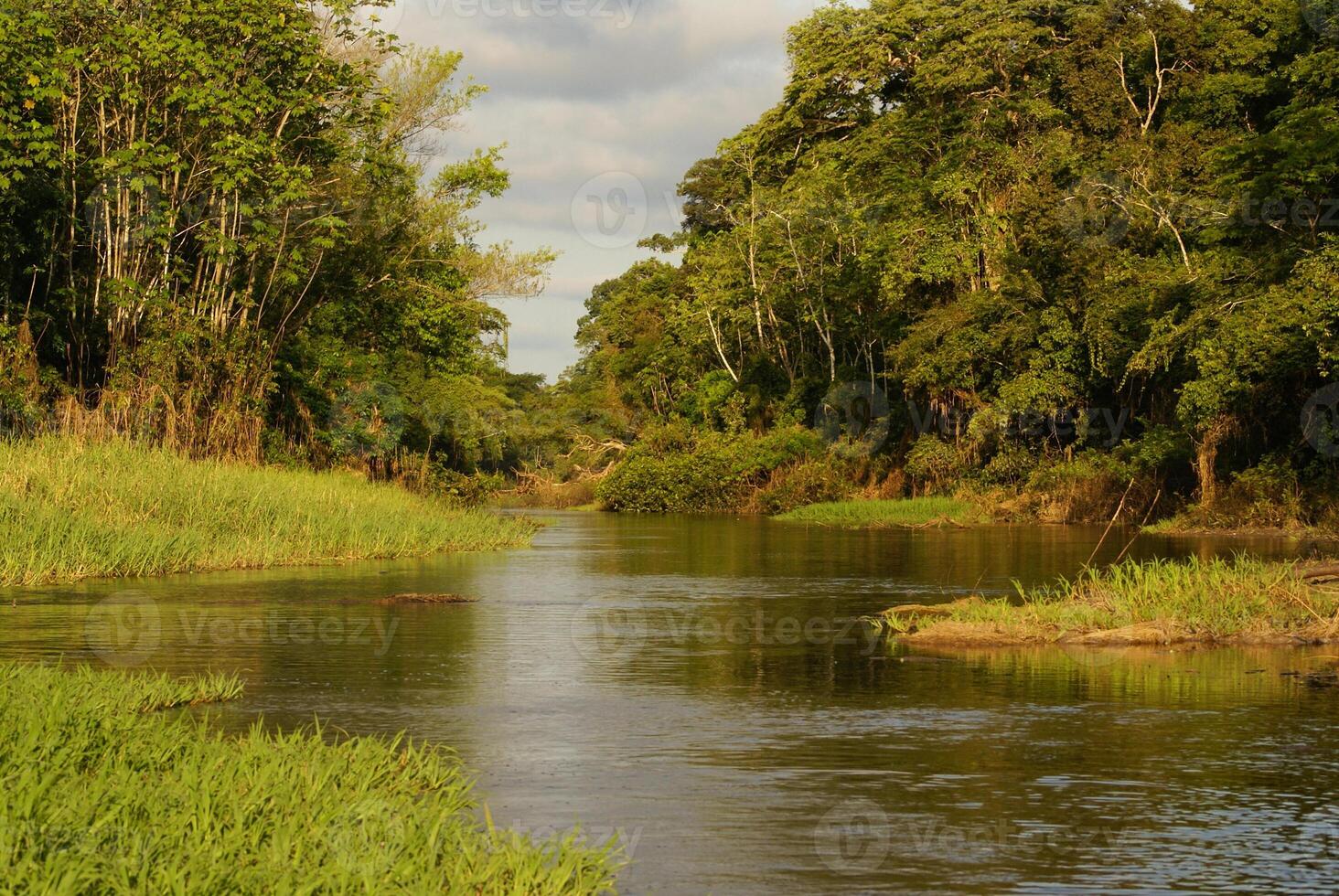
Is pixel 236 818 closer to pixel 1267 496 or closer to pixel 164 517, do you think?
pixel 164 517

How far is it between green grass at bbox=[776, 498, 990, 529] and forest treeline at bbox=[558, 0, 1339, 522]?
2074 millimetres

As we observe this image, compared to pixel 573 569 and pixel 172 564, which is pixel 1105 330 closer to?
pixel 573 569

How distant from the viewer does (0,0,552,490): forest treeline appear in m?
28.2

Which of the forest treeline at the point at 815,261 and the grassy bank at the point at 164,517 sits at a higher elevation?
the forest treeline at the point at 815,261

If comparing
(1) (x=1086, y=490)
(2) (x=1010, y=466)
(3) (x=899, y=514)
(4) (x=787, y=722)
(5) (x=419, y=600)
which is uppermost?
(2) (x=1010, y=466)

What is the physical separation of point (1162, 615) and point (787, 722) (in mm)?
5735

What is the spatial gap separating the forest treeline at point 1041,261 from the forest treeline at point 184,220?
16.6 meters

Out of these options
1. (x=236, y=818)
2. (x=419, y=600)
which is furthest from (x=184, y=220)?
(x=236, y=818)

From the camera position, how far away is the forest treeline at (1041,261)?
33.4 meters

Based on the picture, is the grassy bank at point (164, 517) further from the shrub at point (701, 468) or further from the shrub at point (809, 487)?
the shrub at point (701, 468)

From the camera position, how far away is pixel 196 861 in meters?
6.17

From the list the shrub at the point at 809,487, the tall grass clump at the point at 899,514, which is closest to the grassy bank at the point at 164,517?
the tall grass clump at the point at 899,514

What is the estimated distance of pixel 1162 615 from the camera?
15211 mm

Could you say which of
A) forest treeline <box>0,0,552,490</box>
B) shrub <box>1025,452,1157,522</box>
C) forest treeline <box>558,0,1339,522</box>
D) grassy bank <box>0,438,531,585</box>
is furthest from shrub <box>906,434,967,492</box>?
grassy bank <box>0,438,531,585</box>
